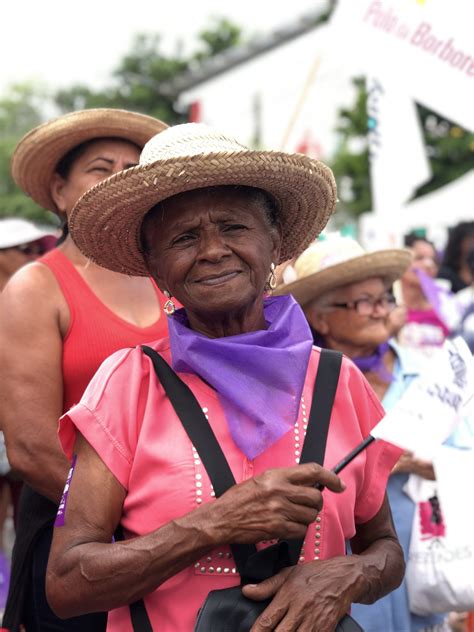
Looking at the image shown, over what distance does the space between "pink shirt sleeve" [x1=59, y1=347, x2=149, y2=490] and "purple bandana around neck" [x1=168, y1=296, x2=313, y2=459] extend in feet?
0.39

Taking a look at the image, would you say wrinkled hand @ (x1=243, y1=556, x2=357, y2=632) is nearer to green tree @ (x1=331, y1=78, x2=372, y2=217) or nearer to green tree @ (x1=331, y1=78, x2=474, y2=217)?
green tree @ (x1=331, y1=78, x2=474, y2=217)

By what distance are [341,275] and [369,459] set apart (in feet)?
5.73

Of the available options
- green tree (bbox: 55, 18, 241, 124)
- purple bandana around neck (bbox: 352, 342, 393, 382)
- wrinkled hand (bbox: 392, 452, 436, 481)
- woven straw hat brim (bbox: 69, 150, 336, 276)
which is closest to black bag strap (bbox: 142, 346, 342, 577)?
woven straw hat brim (bbox: 69, 150, 336, 276)

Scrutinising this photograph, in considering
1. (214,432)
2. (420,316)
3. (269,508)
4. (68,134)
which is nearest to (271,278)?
(214,432)

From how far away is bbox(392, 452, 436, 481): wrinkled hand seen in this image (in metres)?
3.96

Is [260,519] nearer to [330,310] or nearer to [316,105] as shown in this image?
[330,310]

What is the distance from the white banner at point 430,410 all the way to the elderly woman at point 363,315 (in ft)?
5.90

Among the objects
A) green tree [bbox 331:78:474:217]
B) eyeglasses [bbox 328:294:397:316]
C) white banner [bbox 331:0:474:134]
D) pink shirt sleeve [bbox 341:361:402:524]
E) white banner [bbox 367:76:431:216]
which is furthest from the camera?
green tree [bbox 331:78:474:217]

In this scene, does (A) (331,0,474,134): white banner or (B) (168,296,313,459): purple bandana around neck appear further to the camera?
(A) (331,0,474,134): white banner

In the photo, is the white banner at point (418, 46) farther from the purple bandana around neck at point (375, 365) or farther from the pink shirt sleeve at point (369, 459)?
the pink shirt sleeve at point (369, 459)

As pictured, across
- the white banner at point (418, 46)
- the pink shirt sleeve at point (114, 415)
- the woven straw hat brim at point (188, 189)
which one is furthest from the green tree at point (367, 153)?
the pink shirt sleeve at point (114, 415)

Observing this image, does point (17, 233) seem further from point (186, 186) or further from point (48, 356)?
point (186, 186)

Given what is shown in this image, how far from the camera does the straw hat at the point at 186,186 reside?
2.38 metres

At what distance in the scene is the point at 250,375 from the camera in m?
2.39
